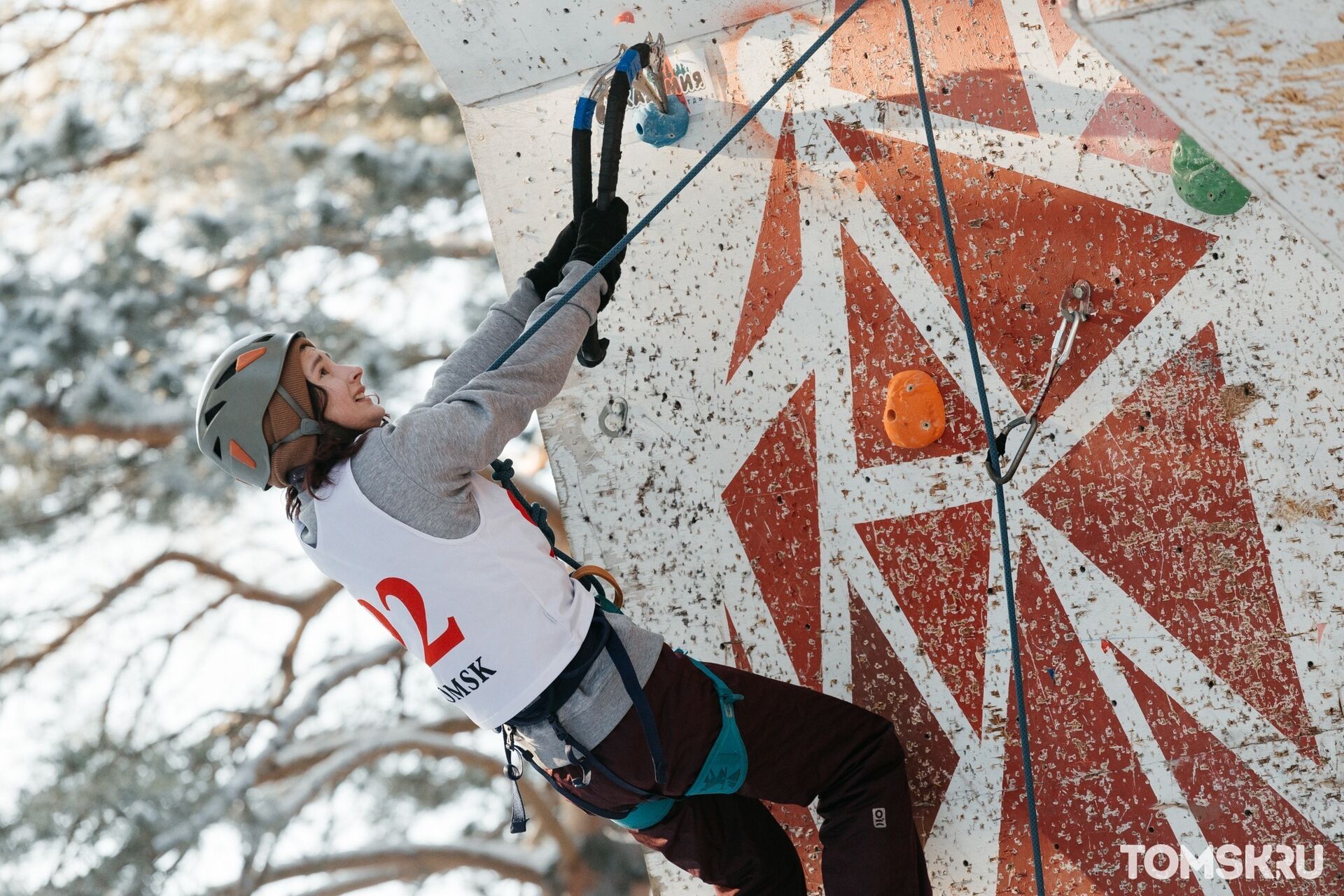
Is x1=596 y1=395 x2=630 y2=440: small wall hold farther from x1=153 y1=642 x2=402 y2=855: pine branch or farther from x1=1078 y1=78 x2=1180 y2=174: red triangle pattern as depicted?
x1=153 y1=642 x2=402 y2=855: pine branch

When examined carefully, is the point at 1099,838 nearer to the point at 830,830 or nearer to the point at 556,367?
the point at 830,830

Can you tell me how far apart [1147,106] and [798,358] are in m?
0.67

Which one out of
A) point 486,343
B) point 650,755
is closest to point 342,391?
point 486,343

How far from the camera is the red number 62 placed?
56.4 inches

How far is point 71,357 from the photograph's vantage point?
180 inches

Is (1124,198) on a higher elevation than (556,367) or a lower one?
lower

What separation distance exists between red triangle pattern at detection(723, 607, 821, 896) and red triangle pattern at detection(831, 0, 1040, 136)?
3.15 ft

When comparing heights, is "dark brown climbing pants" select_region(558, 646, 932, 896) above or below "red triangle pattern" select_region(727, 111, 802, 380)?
below

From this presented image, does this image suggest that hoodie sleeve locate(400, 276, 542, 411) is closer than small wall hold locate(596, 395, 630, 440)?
Yes

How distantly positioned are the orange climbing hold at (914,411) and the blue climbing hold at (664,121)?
0.59m

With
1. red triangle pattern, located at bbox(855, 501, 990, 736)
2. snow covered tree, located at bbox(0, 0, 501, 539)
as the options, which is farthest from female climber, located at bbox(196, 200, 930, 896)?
snow covered tree, located at bbox(0, 0, 501, 539)

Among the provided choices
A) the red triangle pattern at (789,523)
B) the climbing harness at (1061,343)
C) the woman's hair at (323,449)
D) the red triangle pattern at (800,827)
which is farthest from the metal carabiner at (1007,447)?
the woman's hair at (323,449)

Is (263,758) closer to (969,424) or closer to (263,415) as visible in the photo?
(263,415)

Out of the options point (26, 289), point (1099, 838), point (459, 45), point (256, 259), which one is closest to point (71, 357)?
point (26, 289)
